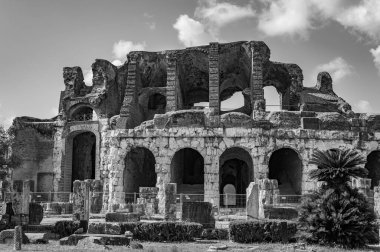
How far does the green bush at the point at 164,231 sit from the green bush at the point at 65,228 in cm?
220

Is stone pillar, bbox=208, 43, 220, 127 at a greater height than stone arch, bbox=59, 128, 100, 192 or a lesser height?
greater

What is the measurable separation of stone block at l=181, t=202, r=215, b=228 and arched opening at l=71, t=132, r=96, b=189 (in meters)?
21.3

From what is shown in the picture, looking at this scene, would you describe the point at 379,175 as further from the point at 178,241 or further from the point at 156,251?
the point at 156,251

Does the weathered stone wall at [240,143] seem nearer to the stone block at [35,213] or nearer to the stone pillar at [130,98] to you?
the stone pillar at [130,98]

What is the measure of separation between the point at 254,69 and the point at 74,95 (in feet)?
45.8

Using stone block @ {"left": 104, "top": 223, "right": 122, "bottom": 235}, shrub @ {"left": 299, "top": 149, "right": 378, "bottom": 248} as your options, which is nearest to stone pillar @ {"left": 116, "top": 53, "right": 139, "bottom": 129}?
stone block @ {"left": 104, "top": 223, "right": 122, "bottom": 235}

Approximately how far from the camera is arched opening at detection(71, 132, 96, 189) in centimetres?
3719

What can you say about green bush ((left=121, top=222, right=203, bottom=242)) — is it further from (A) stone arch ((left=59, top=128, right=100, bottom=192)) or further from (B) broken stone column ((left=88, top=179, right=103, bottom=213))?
(A) stone arch ((left=59, top=128, right=100, bottom=192))

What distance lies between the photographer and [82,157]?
123 ft

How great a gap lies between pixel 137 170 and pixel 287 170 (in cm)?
995

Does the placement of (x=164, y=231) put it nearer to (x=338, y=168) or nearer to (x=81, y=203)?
(x=81, y=203)

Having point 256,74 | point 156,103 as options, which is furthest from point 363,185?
point 156,103

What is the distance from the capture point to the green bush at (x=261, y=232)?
15.0m

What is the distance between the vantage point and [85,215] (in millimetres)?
18547
